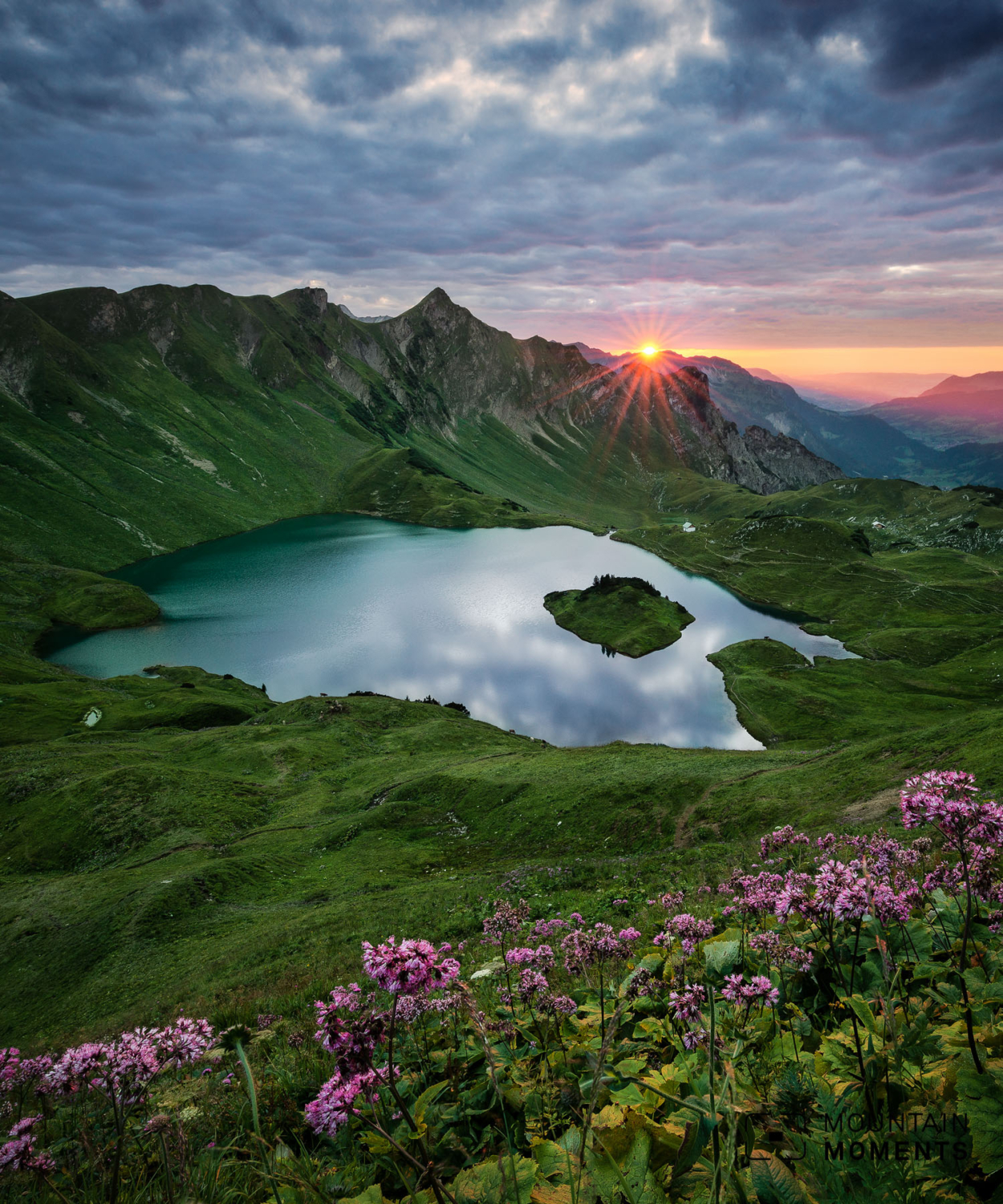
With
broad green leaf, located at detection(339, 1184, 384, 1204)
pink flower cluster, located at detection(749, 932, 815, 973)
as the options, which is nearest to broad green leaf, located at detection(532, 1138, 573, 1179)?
broad green leaf, located at detection(339, 1184, 384, 1204)

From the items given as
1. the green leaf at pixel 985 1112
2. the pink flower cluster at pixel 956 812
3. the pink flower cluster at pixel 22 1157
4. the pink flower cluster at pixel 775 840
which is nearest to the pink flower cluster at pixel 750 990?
the pink flower cluster at pixel 956 812

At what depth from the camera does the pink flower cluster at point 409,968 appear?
422 centimetres

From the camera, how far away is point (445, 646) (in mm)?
124875

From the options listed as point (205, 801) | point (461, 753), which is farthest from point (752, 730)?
point (205, 801)

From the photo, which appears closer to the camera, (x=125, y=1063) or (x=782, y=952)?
(x=125, y=1063)

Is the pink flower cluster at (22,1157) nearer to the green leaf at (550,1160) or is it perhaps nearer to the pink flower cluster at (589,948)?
the green leaf at (550,1160)

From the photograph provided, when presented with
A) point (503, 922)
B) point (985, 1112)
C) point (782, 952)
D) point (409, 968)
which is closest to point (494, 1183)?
point (409, 968)

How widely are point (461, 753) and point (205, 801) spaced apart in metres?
26.2

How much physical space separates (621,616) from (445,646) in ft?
151

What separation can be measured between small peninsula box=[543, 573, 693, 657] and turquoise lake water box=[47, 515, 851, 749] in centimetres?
361

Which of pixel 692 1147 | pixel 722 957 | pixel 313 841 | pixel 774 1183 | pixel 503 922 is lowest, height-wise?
pixel 313 841

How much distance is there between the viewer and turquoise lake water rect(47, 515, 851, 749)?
321 ft

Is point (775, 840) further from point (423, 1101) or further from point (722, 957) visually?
point (423, 1101)

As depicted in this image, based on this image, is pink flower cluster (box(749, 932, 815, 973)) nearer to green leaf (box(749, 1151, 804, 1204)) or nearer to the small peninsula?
green leaf (box(749, 1151, 804, 1204))
